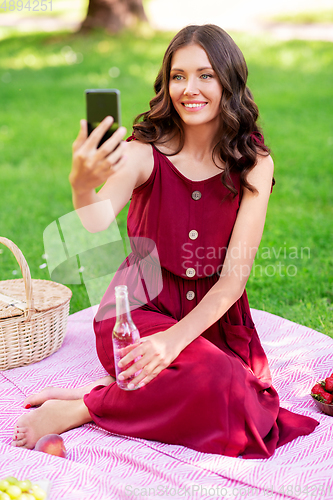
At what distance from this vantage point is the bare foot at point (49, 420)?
255 cm

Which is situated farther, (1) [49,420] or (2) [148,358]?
(1) [49,420]

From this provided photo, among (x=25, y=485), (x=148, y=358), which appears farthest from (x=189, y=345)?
(x=25, y=485)

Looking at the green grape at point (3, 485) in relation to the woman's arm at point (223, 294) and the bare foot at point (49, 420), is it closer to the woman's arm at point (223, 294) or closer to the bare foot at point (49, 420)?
the bare foot at point (49, 420)

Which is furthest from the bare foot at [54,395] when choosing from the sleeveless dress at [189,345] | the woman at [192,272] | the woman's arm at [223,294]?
the woman's arm at [223,294]

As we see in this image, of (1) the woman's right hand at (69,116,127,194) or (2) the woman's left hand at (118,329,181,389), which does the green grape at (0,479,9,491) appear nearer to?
(2) the woman's left hand at (118,329,181,389)

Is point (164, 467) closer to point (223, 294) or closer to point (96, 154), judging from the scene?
point (223, 294)

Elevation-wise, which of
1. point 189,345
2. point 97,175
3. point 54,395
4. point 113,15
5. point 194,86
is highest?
point 113,15

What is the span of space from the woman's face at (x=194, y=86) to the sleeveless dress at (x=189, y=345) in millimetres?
280

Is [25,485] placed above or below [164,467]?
above

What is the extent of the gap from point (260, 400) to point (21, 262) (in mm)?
1412

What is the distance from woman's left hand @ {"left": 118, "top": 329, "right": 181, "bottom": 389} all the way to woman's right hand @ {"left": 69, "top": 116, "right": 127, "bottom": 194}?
805 millimetres

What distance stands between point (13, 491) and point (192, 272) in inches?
50.6

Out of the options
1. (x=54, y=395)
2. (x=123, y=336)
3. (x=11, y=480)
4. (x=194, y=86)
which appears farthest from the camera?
(x=54, y=395)

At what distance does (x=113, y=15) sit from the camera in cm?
1311
